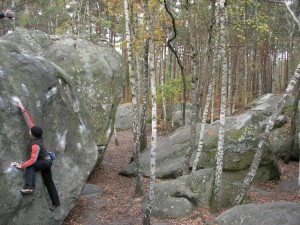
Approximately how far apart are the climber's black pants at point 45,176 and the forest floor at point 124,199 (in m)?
1.62

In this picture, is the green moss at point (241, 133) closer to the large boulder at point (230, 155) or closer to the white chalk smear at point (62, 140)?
the large boulder at point (230, 155)

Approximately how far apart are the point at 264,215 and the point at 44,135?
18.6 ft

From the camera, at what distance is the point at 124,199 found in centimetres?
1125

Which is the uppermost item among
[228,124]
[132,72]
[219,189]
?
[132,72]

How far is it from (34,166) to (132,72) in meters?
4.26

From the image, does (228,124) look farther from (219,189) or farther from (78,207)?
(78,207)

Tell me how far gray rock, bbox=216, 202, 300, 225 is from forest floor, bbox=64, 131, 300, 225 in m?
0.61

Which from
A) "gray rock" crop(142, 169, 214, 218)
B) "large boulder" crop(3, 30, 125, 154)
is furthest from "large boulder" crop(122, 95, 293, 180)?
"large boulder" crop(3, 30, 125, 154)

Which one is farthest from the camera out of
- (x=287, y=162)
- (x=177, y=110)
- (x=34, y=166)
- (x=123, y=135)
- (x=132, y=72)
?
(x=177, y=110)

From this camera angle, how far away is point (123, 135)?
79.8ft

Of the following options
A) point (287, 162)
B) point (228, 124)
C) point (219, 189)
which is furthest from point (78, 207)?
point (287, 162)

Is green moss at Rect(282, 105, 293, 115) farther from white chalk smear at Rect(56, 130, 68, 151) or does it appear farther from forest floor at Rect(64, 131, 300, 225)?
white chalk smear at Rect(56, 130, 68, 151)

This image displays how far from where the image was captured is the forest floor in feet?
30.8

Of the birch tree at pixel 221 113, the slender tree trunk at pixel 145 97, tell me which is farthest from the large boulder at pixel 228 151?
the birch tree at pixel 221 113
